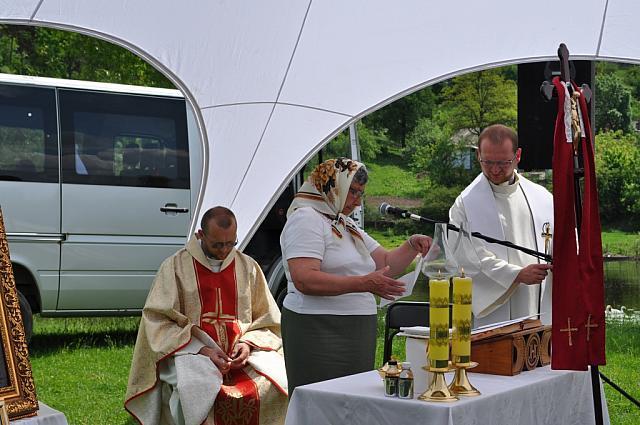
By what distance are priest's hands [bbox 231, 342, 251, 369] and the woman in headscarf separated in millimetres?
755

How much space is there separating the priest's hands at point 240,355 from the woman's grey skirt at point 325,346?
0.80 meters

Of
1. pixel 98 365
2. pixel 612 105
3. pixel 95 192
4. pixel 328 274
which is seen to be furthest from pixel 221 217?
pixel 612 105

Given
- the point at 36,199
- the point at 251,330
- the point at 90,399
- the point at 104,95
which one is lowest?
the point at 90,399

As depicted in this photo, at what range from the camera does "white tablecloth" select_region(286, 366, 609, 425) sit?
10.9ft

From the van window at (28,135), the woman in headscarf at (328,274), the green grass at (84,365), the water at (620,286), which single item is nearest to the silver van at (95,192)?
the van window at (28,135)

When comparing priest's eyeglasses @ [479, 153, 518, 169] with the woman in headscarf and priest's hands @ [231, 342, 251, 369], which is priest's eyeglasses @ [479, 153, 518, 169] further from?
priest's hands @ [231, 342, 251, 369]

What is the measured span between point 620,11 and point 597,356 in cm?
246

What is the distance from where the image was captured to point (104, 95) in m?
9.53

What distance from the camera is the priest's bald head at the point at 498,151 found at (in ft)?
15.6

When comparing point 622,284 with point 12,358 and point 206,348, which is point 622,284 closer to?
point 206,348

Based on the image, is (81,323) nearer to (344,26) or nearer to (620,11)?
(344,26)

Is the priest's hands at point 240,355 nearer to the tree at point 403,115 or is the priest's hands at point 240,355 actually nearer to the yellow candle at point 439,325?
the yellow candle at point 439,325

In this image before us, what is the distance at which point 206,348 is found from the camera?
5266 mm

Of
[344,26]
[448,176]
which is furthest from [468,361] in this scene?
[448,176]
